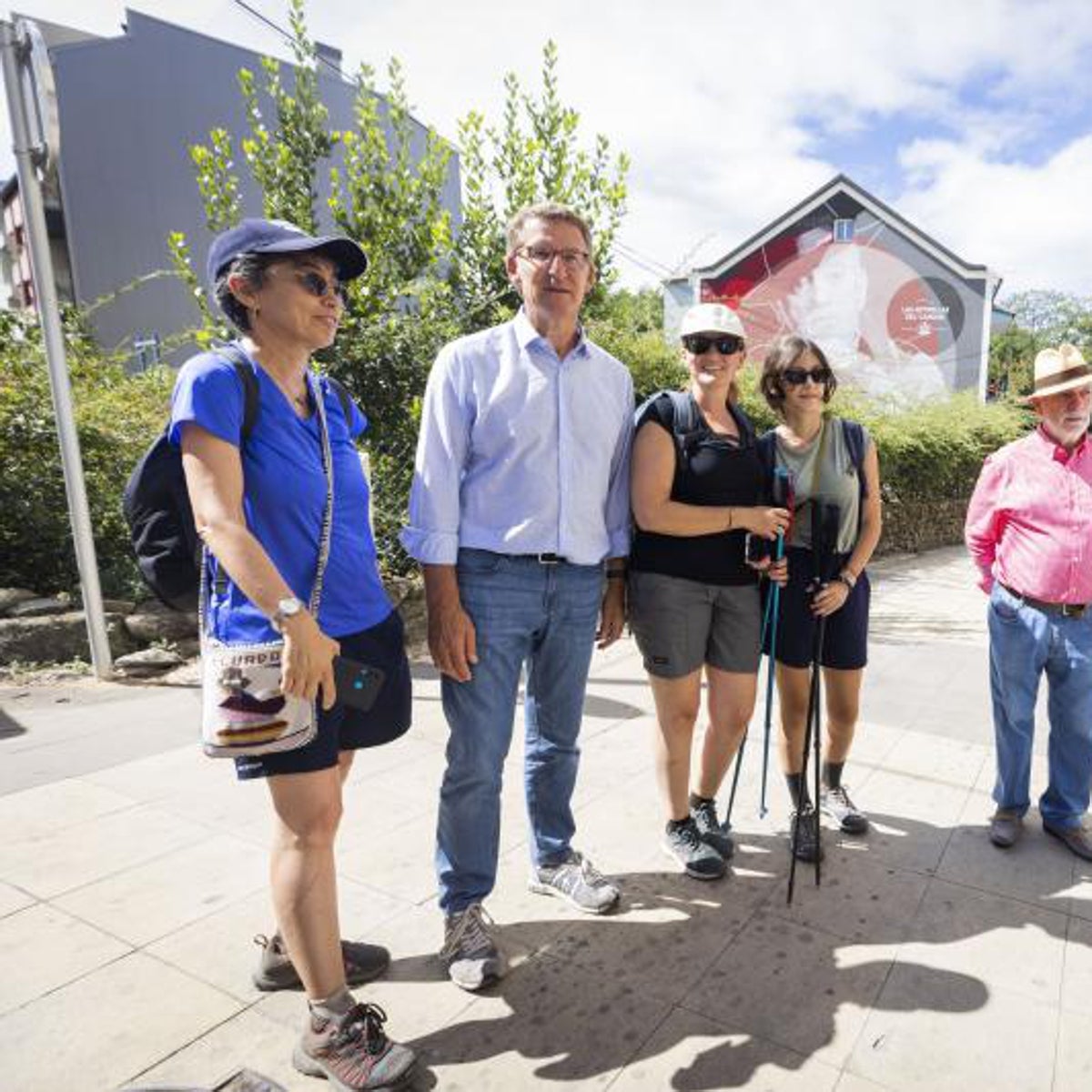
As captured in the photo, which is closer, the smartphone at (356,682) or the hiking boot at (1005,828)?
the smartphone at (356,682)

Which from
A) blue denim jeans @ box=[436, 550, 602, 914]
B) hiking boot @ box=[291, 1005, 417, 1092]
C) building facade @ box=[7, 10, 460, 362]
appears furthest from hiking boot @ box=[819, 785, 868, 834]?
building facade @ box=[7, 10, 460, 362]

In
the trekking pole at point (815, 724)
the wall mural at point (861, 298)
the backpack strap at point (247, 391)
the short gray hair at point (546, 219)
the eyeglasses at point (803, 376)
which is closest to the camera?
the backpack strap at point (247, 391)

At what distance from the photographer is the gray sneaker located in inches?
99.6

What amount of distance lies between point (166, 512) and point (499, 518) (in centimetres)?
86

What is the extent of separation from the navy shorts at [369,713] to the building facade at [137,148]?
55.6 feet

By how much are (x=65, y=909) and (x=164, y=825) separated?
0.58 m

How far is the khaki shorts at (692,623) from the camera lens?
A: 2.60 m

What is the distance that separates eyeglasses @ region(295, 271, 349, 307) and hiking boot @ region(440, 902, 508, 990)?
5.55ft

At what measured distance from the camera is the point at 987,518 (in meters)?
3.14

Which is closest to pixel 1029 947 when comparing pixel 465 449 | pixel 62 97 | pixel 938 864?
pixel 938 864

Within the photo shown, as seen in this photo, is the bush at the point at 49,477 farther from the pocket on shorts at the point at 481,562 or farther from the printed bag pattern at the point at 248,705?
the printed bag pattern at the point at 248,705

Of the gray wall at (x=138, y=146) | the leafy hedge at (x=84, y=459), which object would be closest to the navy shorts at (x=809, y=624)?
the leafy hedge at (x=84, y=459)

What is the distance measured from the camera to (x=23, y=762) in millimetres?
3729

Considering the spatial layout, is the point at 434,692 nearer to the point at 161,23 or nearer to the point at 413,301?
the point at 413,301
